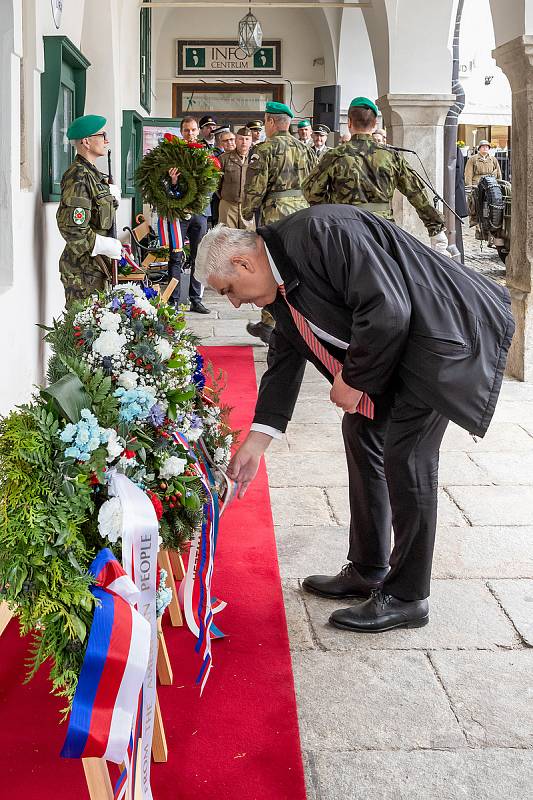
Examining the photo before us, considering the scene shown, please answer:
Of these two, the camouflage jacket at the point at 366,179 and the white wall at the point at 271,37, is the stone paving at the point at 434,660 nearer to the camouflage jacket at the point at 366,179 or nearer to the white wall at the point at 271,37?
the camouflage jacket at the point at 366,179

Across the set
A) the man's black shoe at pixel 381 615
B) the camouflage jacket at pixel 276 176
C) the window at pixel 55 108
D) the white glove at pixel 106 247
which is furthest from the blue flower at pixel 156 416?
the camouflage jacket at pixel 276 176

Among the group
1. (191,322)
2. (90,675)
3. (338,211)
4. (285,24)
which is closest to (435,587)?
(338,211)

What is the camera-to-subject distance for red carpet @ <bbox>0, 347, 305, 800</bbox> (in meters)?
2.56

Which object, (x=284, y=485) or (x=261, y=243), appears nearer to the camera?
(x=261, y=243)

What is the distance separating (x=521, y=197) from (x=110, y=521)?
19.4 feet

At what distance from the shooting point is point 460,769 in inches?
104

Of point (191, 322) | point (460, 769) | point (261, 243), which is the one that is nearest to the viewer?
point (460, 769)

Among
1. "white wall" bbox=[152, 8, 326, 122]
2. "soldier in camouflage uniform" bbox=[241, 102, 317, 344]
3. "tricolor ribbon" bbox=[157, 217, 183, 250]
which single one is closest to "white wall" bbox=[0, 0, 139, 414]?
"soldier in camouflage uniform" bbox=[241, 102, 317, 344]

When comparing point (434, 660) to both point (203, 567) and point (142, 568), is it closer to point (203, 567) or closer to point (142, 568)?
point (203, 567)

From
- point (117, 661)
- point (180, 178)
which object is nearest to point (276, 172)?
point (180, 178)

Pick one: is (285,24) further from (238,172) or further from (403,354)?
(403,354)

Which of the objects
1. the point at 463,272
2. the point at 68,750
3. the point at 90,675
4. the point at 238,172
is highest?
the point at 238,172

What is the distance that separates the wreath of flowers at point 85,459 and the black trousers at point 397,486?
809mm

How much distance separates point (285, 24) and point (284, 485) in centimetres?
1807
